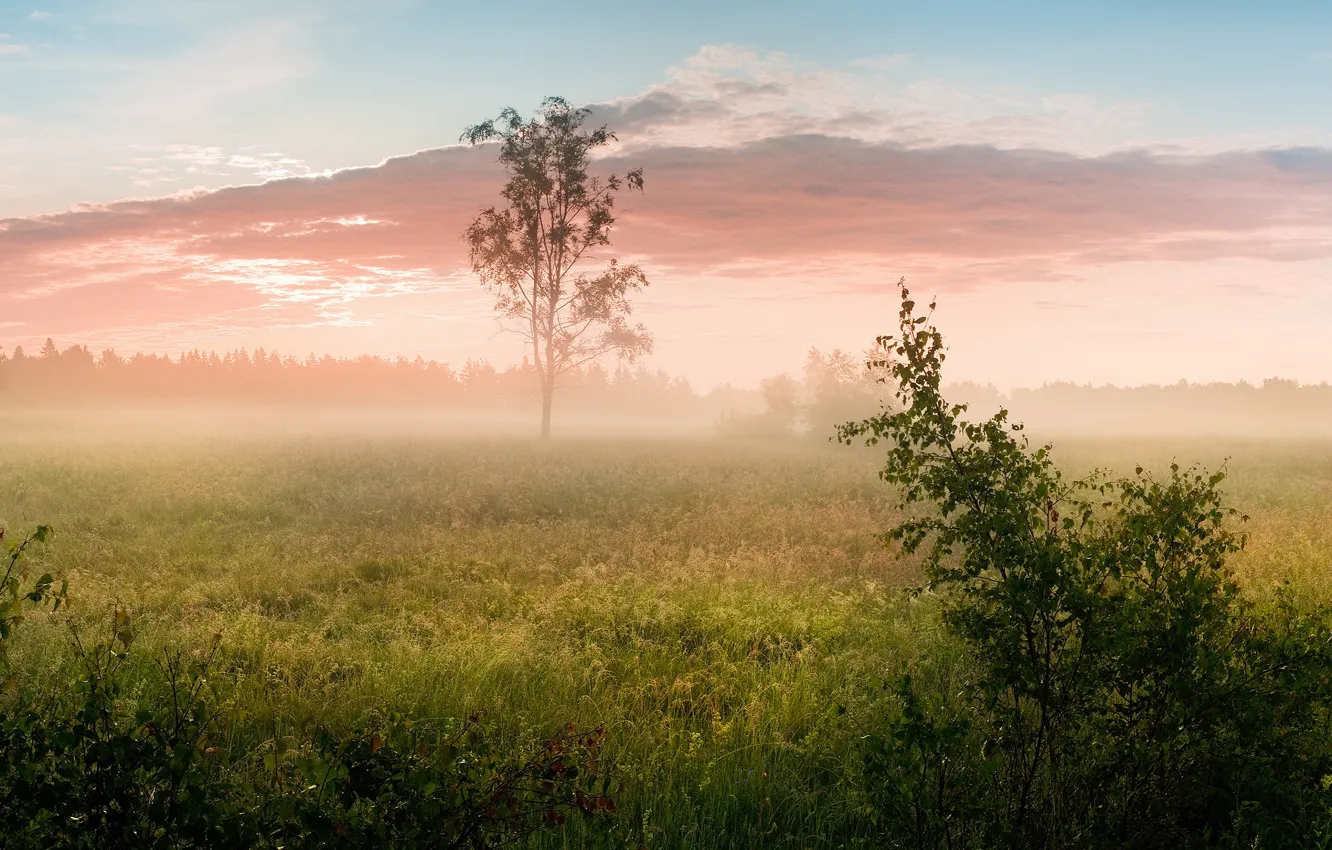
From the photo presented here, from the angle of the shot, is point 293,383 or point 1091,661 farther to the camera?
point 293,383

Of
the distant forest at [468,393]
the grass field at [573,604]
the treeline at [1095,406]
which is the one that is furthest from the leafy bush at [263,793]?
the distant forest at [468,393]

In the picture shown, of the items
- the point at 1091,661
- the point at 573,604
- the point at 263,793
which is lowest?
the point at 573,604

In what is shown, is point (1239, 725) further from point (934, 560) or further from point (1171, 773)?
point (934, 560)

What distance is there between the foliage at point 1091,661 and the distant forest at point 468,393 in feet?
242

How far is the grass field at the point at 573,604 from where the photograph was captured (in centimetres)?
692

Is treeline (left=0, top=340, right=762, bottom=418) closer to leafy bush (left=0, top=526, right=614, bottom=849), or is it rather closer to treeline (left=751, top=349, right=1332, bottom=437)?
treeline (left=751, top=349, right=1332, bottom=437)

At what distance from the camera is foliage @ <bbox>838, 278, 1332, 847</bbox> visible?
481cm

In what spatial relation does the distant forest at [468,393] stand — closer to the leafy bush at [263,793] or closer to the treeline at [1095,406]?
the treeline at [1095,406]

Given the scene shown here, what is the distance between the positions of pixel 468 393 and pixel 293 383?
3245 centimetres

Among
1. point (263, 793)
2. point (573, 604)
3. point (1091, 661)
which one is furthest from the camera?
point (573, 604)

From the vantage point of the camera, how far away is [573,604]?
11266 millimetres

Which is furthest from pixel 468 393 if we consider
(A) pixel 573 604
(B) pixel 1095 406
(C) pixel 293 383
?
(A) pixel 573 604

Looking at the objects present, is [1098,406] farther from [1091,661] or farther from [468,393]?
[1091,661]

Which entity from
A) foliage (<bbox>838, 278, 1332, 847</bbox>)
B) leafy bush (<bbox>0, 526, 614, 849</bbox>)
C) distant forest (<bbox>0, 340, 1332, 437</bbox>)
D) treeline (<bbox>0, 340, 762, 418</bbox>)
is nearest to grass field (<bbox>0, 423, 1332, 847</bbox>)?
leafy bush (<bbox>0, 526, 614, 849</bbox>)
